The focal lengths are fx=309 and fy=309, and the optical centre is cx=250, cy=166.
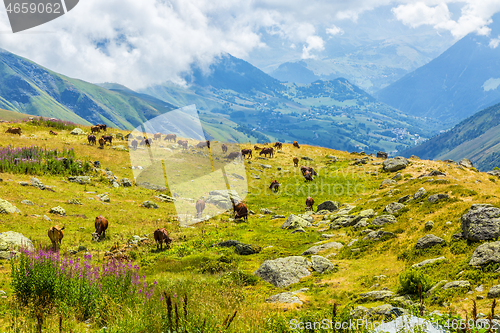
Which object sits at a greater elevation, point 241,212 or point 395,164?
point 395,164

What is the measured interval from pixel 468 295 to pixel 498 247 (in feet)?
10.0

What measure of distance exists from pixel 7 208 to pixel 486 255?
27917 millimetres

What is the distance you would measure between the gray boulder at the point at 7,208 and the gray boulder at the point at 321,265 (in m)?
21.0

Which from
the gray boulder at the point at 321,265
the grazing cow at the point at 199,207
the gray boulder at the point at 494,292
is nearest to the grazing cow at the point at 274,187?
the grazing cow at the point at 199,207

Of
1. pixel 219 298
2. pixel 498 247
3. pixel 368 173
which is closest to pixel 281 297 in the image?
pixel 219 298

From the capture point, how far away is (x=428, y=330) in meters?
6.49

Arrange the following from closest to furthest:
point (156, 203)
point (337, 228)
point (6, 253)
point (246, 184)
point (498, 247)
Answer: point (498, 247) → point (6, 253) → point (337, 228) → point (156, 203) → point (246, 184)

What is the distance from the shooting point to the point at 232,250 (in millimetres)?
20359

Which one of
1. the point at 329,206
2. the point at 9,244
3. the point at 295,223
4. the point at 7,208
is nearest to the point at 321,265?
the point at 295,223

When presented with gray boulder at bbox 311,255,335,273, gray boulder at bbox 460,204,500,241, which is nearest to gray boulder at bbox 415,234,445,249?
gray boulder at bbox 460,204,500,241

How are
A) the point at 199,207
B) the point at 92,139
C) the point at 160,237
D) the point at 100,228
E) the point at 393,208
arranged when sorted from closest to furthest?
the point at 160,237, the point at 100,228, the point at 393,208, the point at 199,207, the point at 92,139

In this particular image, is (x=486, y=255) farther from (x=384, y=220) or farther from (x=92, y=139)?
(x=92, y=139)

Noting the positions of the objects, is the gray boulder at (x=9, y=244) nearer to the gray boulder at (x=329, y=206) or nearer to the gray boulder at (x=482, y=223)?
the gray boulder at (x=482, y=223)

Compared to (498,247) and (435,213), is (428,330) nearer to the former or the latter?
(498,247)
